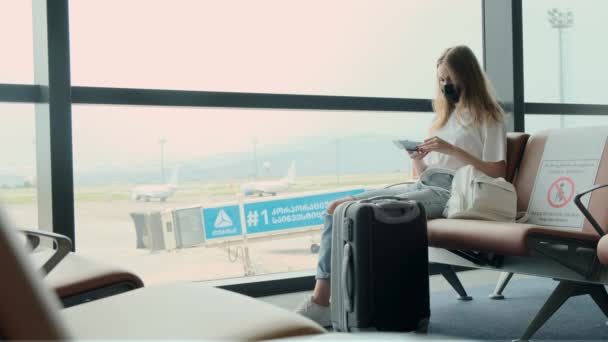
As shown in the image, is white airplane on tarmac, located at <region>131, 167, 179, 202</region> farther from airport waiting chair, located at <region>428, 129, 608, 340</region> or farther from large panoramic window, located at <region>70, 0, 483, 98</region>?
airport waiting chair, located at <region>428, 129, 608, 340</region>

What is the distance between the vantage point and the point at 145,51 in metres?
3.74

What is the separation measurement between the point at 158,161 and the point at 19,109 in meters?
1.41

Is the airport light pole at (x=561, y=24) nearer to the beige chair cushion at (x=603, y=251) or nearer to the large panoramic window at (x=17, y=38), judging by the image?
the beige chair cushion at (x=603, y=251)

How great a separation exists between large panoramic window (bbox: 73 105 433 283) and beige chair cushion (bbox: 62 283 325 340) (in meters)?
2.52

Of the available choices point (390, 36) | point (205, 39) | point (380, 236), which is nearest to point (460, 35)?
point (390, 36)

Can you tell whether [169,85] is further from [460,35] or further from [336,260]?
[460,35]

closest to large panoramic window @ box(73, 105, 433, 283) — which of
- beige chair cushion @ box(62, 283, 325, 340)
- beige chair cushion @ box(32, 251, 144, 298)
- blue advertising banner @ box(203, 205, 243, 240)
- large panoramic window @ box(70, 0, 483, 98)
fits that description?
blue advertising banner @ box(203, 205, 243, 240)

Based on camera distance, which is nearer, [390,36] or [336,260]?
[336,260]

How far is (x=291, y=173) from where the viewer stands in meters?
4.54

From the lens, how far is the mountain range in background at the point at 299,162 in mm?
4254

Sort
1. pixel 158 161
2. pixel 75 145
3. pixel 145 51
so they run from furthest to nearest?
pixel 158 161
pixel 145 51
pixel 75 145

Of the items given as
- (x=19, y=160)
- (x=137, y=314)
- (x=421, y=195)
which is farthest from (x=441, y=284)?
(x=137, y=314)

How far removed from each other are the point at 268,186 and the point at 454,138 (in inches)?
71.0

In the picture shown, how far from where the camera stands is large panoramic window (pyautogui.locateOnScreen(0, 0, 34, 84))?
2.90m
